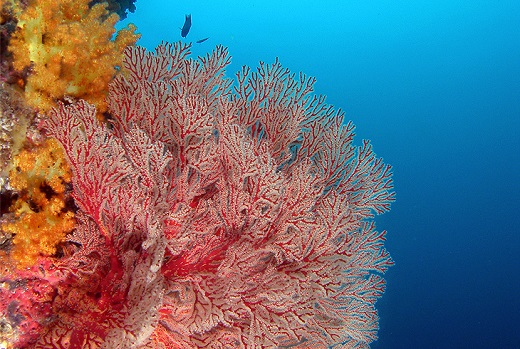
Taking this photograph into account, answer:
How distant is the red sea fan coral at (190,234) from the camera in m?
2.45

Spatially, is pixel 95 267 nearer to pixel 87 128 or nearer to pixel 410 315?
pixel 87 128

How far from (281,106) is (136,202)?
1.71 metres

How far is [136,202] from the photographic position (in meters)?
2.46

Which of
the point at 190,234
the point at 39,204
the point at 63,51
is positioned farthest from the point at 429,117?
the point at 39,204

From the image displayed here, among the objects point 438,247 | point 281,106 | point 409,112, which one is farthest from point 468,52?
point 281,106

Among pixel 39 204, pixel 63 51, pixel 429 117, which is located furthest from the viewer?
pixel 429 117

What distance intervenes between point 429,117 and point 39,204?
6122cm

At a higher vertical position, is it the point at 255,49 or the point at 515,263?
the point at 255,49

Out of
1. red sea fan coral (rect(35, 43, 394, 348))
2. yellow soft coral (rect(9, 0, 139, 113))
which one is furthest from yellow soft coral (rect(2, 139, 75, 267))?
yellow soft coral (rect(9, 0, 139, 113))

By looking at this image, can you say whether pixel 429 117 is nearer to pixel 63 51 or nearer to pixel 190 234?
pixel 190 234

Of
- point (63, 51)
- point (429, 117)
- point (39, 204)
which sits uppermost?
point (429, 117)

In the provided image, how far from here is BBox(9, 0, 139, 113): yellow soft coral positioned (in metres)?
2.44

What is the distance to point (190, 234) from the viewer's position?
260 cm

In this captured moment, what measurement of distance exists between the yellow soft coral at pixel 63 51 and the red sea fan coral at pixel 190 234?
0.50ft
